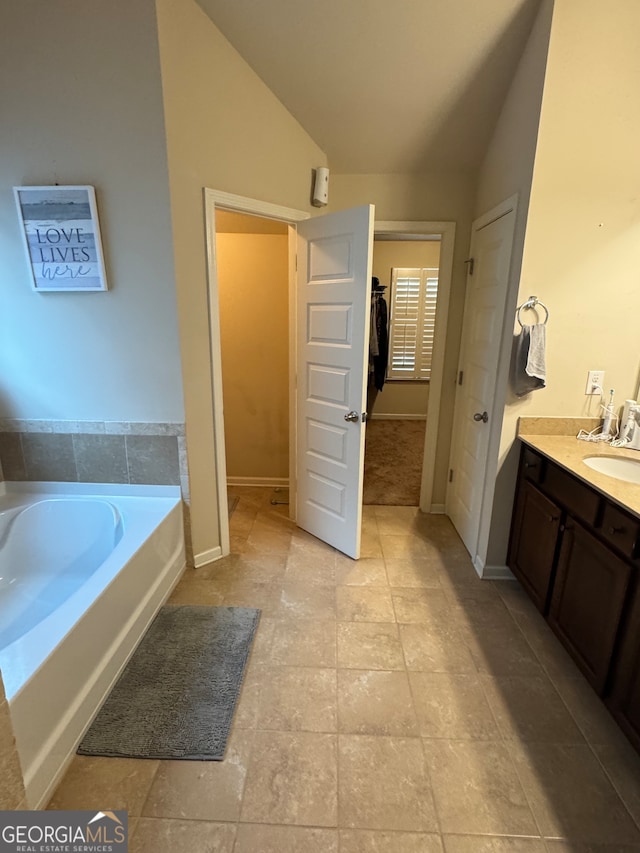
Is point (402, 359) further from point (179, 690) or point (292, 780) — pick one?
point (292, 780)

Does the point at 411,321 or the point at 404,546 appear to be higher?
the point at 411,321

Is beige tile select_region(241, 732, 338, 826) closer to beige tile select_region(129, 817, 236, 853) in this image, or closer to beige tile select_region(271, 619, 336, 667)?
beige tile select_region(129, 817, 236, 853)

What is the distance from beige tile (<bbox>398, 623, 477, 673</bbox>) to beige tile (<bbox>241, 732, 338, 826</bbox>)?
543mm

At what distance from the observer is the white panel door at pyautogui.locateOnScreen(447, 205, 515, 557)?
230 cm

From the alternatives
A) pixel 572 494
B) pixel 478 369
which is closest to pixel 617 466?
pixel 572 494

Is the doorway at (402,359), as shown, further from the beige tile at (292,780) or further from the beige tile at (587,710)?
the beige tile at (292,780)

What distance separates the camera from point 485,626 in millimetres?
2096

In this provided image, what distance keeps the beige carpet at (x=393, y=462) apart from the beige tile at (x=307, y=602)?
4.10ft

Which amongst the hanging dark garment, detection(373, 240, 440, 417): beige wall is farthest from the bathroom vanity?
detection(373, 240, 440, 417): beige wall

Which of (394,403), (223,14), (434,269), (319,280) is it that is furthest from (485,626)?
(434,269)

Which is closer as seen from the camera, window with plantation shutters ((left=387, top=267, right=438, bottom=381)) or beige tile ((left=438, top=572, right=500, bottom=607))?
beige tile ((left=438, top=572, right=500, bottom=607))

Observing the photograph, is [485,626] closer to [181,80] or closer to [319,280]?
[319,280]

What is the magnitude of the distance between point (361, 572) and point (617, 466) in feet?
4.80

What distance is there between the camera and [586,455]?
1.93 m
